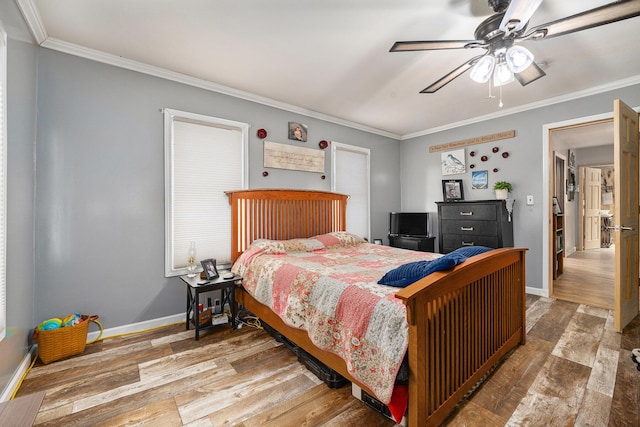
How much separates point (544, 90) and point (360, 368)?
3.71 meters

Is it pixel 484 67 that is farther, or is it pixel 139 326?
pixel 139 326

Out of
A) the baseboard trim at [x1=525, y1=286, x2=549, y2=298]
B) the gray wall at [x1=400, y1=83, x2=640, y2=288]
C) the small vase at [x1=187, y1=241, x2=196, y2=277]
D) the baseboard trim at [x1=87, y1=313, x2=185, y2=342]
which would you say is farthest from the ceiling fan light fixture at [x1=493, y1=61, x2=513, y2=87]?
the baseboard trim at [x1=87, y1=313, x2=185, y2=342]

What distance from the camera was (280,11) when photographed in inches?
77.7

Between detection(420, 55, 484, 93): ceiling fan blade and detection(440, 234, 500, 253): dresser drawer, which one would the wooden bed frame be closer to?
detection(420, 55, 484, 93): ceiling fan blade

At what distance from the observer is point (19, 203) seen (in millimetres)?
1916

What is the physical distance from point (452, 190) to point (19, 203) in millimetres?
4823

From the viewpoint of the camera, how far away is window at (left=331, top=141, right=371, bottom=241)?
14.0 ft

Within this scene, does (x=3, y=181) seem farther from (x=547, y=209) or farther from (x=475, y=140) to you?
(x=547, y=209)

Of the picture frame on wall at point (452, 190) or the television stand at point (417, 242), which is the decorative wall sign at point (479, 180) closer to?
the picture frame on wall at point (452, 190)

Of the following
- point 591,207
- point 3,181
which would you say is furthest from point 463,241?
point 591,207

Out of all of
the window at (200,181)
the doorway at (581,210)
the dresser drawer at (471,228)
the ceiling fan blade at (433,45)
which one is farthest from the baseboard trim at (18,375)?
the doorway at (581,210)

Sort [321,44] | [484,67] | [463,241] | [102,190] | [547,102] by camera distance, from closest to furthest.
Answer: [484,67]
[321,44]
[102,190]
[547,102]
[463,241]

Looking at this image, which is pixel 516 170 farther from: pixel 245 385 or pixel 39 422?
pixel 39 422

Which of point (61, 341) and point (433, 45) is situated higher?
point (433, 45)
